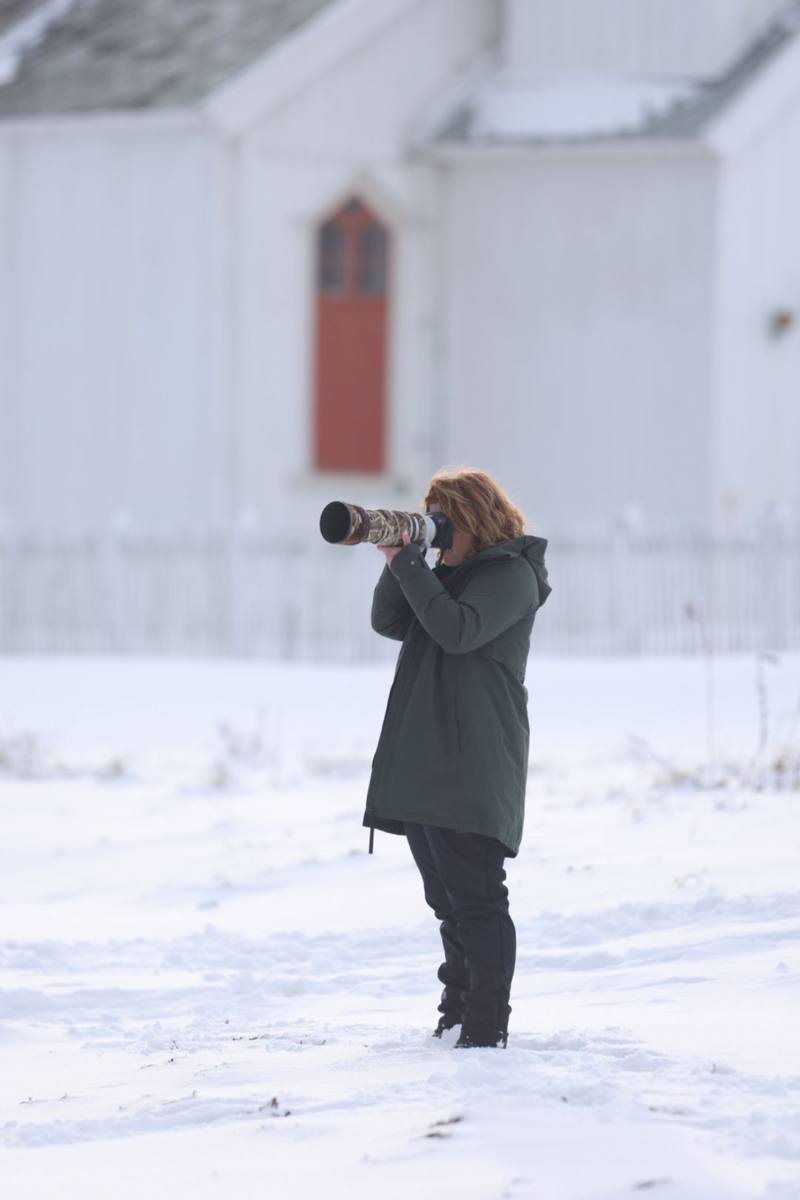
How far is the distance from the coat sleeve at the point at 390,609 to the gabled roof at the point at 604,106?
43.4 feet

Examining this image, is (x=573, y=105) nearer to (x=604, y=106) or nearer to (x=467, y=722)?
(x=604, y=106)

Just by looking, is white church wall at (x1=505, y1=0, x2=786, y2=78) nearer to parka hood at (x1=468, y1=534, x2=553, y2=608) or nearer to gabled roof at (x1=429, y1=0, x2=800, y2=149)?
gabled roof at (x1=429, y1=0, x2=800, y2=149)

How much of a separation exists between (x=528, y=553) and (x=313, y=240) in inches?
537

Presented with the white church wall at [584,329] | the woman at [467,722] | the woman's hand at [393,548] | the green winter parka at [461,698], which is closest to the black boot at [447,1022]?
the woman at [467,722]

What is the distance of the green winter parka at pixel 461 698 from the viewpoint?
17.6ft

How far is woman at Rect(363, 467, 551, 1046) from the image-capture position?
17.7 feet

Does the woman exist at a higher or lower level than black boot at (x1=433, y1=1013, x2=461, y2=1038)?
higher

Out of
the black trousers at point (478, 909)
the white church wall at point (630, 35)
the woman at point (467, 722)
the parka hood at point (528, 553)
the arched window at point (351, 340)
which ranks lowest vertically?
the black trousers at point (478, 909)

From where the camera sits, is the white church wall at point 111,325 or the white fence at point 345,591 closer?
the white fence at point 345,591

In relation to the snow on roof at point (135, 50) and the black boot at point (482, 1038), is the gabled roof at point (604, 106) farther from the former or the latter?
the black boot at point (482, 1038)

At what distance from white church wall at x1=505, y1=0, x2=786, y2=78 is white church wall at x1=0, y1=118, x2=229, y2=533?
3.41 metres

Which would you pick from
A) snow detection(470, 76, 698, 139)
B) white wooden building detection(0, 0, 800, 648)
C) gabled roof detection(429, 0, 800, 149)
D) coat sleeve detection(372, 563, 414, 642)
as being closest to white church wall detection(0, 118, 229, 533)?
white wooden building detection(0, 0, 800, 648)

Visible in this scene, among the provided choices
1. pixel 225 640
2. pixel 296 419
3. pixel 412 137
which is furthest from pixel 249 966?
pixel 412 137

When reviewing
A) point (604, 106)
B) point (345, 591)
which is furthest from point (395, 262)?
point (345, 591)
